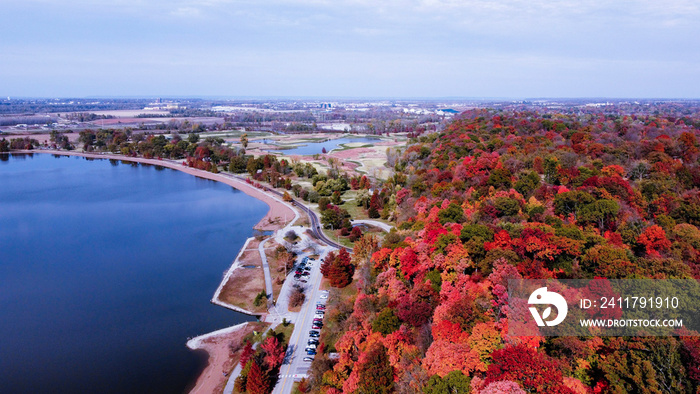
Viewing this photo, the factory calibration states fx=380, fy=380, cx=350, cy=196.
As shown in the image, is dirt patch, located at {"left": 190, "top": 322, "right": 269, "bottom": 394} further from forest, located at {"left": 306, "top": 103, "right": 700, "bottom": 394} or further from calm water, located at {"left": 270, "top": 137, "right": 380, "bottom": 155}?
calm water, located at {"left": 270, "top": 137, "right": 380, "bottom": 155}

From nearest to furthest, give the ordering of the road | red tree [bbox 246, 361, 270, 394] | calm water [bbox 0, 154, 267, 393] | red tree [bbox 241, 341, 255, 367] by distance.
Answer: red tree [bbox 246, 361, 270, 394], the road, red tree [bbox 241, 341, 255, 367], calm water [bbox 0, 154, 267, 393]

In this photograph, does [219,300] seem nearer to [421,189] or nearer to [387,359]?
[387,359]

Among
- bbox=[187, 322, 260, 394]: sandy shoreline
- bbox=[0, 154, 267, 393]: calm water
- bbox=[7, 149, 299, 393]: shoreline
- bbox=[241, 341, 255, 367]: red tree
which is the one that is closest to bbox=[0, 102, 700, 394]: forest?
bbox=[241, 341, 255, 367]: red tree

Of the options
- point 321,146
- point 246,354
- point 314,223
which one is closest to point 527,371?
point 246,354

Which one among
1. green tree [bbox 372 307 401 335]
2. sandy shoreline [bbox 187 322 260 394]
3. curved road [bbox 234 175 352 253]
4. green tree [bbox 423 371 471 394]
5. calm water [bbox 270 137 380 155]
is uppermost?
calm water [bbox 270 137 380 155]

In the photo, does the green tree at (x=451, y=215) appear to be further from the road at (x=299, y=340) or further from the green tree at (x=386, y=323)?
the road at (x=299, y=340)

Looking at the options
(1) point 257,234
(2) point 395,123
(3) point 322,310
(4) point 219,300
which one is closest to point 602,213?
(3) point 322,310
